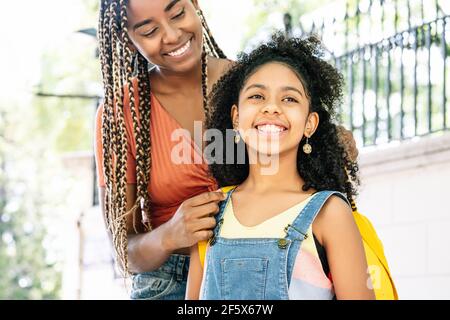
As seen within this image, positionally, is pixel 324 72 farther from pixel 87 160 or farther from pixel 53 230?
pixel 53 230

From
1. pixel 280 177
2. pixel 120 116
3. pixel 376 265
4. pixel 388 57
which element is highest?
pixel 388 57

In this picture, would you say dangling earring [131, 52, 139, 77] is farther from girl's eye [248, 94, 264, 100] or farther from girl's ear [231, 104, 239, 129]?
girl's eye [248, 94, 264, 100]

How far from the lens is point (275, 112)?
2715 millimetres

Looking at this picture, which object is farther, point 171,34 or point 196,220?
point 171,34

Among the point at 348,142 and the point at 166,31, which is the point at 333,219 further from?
the point at 166,31

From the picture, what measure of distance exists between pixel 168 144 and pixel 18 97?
44.9ft

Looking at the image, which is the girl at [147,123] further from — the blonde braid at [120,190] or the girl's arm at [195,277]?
the girl's arm at [195,277]

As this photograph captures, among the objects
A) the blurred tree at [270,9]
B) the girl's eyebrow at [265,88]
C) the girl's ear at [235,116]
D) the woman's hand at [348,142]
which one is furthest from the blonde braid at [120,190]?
the blurred tree at [270,9]

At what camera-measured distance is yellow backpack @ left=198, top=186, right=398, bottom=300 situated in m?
2.46

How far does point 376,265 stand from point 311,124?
1.83 ft

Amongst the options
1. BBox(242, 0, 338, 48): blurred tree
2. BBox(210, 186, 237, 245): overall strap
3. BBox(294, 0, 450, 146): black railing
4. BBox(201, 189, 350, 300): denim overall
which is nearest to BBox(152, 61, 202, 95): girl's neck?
BBox(210, 186, 237, 245): overall strap

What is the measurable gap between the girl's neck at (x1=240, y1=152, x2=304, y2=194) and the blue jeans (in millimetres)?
488

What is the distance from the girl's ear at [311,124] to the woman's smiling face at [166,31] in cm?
57

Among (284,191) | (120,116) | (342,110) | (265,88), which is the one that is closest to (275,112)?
(265,88)
